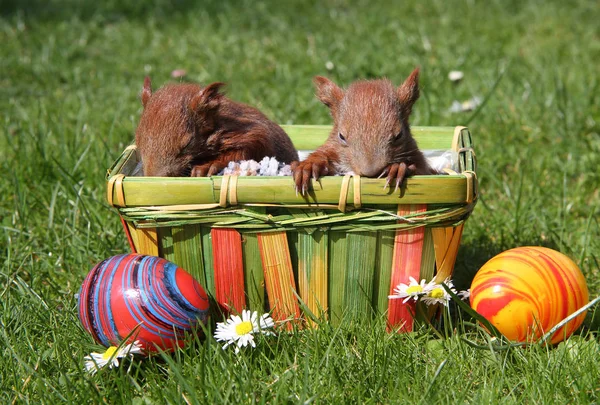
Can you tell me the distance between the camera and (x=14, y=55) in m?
6.36

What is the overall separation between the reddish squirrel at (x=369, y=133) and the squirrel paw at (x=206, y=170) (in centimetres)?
37

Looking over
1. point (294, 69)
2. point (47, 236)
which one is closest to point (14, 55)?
point (294, 69)

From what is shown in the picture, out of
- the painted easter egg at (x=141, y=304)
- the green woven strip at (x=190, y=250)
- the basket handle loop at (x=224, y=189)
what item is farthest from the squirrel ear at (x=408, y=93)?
the painted easter egg at (x=141, y=304)

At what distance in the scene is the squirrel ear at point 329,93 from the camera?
2.99 m

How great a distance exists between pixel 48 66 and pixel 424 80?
3184 millimetres

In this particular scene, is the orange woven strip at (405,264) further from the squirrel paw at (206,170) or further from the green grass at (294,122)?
the squirrel paw at (206,170)

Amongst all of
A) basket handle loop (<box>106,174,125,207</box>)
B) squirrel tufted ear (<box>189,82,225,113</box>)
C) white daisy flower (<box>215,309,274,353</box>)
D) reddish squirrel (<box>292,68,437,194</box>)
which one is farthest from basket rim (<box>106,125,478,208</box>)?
squirrel tufted ear (<box>189,82,225,113</box>)

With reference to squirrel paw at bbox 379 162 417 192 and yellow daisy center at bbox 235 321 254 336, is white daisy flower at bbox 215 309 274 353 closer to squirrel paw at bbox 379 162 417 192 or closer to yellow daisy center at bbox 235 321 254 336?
yellow daisy center at bbox 235 321 254 336

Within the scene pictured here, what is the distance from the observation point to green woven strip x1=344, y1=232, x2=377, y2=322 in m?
2.53

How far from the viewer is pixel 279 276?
8.52 feet

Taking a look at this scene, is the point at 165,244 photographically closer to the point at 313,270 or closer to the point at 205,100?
the point at 313,270

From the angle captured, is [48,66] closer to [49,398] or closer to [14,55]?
[14,55]

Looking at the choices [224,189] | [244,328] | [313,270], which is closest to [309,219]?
[313,270]

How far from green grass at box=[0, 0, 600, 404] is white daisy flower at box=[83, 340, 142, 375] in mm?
40
